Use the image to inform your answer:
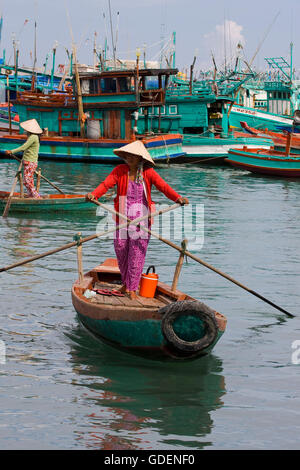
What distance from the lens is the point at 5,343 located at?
24.7 feet

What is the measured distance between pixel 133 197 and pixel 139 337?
1.57 m

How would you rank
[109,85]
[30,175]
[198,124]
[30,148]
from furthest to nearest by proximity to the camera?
[198,124] → [109,85] → [30,175] → [30,148]

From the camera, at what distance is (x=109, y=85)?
3181 centimetres

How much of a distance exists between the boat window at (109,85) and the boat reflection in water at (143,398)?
25.1 m

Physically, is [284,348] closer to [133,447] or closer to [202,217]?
[133,447]

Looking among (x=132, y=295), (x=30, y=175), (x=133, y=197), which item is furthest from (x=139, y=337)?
(x=30, y=175)

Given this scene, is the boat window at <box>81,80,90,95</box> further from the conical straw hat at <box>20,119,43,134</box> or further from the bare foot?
the bare foot

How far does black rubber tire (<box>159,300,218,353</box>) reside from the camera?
6.56 meters

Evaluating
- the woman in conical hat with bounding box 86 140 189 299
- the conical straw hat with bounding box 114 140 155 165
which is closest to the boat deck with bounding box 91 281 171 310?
the woman in conical hat with bounding box 86 140 189 299

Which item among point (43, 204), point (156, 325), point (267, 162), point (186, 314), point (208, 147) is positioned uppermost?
point (208, 147)

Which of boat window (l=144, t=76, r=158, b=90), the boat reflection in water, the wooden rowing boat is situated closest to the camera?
the boat reflection in water

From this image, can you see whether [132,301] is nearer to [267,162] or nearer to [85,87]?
[267,162]

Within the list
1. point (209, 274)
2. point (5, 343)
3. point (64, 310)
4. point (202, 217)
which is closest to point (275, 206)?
point (202, 217)

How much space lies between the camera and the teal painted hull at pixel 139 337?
670 cm
